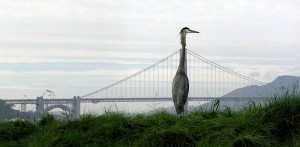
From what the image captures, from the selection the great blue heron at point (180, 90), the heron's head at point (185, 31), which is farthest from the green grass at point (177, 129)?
the heron's head at point (185, 31)

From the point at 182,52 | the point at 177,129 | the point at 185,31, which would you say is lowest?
the point at 177,129

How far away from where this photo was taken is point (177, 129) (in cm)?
599

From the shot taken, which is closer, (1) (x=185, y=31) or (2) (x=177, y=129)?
(2) (x=177, y=129)

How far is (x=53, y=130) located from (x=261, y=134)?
3240 mm

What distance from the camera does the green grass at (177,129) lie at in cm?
573

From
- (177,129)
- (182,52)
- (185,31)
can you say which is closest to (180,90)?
(182,52)

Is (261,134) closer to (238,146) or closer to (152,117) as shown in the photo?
(238,146)

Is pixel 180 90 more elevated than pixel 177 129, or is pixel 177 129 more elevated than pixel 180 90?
pixel 180 90

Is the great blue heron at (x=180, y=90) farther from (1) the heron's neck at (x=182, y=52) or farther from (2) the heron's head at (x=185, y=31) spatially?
(2) the heron's head at (x=185, y=31)

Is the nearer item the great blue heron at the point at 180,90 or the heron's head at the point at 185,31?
the great blue heron at the point at 180,90

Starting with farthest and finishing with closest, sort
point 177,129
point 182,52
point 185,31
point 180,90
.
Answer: point 185,31, point 182,52, point 180,90, point 177,129

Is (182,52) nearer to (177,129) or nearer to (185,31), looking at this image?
(185,31)

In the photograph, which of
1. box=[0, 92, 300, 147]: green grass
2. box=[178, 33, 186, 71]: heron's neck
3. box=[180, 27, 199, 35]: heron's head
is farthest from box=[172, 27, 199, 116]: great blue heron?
box=[0, 92, 300, 147]: green grass

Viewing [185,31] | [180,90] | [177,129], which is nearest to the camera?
[177,129]
